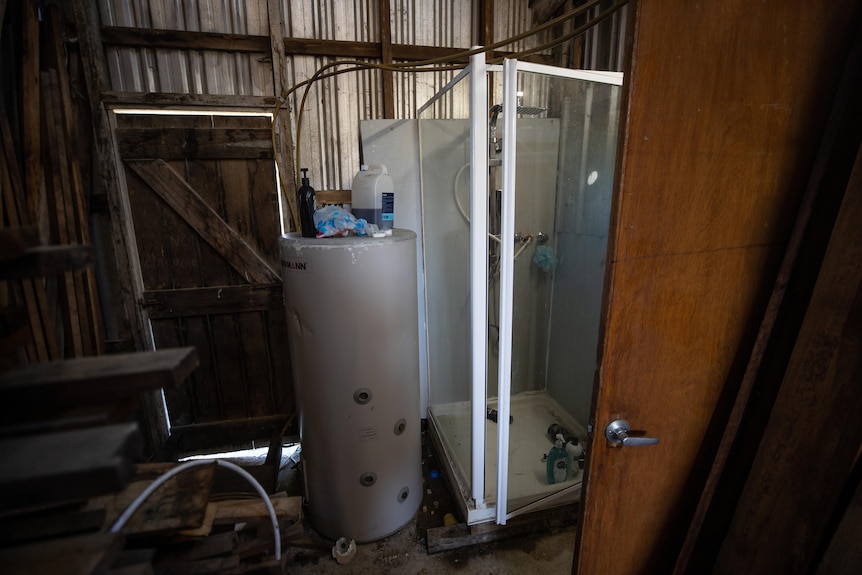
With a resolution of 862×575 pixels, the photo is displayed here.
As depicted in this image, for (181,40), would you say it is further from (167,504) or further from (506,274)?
(167,504)

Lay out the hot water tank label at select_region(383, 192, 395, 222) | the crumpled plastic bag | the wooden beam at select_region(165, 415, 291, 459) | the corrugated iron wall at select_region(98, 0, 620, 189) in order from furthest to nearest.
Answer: the wooden beam at select_region(165, 415, 291, 459) < the corrugated iron wall at select_region(98, 0, 620, 189) < the hot water tank label at select_region(383, 192, 395, 222) < the crumpled plastic bag

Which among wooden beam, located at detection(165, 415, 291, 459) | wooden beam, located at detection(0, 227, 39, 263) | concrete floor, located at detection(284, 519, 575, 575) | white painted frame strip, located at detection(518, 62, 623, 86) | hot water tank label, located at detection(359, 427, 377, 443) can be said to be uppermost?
white painted frame strip, located at detection(518, 62, 623, 86)

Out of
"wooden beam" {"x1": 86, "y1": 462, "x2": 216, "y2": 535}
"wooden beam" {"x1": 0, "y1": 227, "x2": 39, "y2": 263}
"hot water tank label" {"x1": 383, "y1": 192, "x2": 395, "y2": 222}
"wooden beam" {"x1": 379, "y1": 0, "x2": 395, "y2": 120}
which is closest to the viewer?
"wooden beam" {"x1": 0, "y1": 227, "x2": 39, "y2": 263}

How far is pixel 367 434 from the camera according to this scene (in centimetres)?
155

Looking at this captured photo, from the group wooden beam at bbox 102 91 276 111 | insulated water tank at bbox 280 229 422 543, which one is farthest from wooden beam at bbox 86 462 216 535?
wooden beam at bbox 102 91 276 111

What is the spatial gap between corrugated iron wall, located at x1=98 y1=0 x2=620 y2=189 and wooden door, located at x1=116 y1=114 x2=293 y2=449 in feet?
0.68

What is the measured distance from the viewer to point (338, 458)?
1.56m

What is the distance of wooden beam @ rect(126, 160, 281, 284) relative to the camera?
199 centimetres

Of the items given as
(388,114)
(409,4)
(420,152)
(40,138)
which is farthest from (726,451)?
(40,138)

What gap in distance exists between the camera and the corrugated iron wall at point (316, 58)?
1892mm

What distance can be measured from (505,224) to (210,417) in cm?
216

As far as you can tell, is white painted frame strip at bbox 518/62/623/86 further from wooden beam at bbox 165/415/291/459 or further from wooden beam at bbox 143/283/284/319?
wooden beam at bbox 165/415/291/459

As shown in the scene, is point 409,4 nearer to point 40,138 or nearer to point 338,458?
point 40,138

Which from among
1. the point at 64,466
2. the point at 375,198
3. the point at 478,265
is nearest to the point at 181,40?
the point at 375,198
